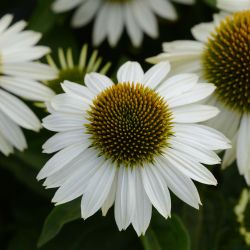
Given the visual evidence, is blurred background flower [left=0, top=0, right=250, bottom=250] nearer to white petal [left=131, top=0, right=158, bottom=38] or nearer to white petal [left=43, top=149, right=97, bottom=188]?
white petal [left=43, top=149, right=97, bottom=188]

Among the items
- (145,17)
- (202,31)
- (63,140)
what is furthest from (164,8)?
(63,140)

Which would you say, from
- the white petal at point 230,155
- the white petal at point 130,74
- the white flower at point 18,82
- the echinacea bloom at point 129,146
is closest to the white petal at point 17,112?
the white flower at point 18,82

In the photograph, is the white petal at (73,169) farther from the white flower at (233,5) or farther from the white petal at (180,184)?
the white flower at (233,5)

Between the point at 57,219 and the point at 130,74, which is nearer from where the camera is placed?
the point at 57,219

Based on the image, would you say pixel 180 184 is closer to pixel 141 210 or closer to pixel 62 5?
pixel 141 210

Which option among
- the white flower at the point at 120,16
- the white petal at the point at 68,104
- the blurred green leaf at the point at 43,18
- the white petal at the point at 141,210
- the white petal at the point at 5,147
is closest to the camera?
the white petal at the point at 141,210

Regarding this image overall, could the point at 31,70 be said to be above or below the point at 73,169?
above

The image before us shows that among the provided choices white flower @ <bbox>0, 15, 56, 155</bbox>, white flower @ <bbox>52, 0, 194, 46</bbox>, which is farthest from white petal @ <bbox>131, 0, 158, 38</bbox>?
white flower @ <bbox>0, 15, 56, 155</bbox>
